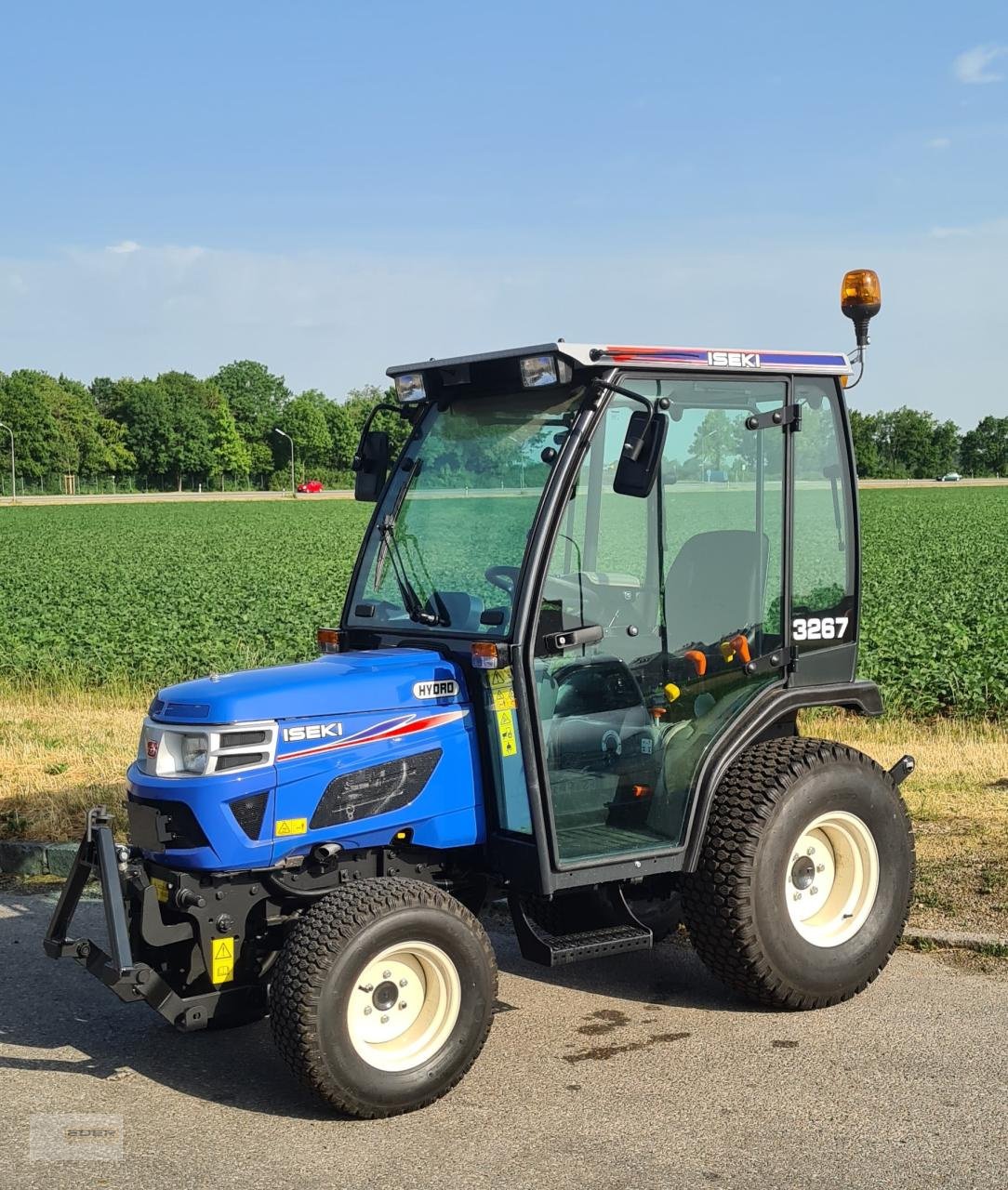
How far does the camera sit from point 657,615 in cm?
512

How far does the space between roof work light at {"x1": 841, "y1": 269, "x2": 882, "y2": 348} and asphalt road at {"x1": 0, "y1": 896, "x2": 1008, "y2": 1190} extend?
106 inches

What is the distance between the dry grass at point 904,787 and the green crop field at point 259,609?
1077 millimetres

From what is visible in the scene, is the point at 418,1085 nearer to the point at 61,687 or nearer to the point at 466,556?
the point at 466,556

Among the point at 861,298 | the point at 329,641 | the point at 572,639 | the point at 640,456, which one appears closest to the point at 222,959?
the point at 329,641

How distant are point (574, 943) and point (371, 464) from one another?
2050 millimetres

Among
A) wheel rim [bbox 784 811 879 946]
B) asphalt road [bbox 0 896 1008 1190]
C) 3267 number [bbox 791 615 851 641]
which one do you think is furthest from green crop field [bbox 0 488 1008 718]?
asphalt road [bbox 0 896 1008 1190]

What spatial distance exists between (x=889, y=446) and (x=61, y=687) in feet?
332

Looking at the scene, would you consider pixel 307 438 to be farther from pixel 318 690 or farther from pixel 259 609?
pixel 318 690

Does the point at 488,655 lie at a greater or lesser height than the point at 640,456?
lesser

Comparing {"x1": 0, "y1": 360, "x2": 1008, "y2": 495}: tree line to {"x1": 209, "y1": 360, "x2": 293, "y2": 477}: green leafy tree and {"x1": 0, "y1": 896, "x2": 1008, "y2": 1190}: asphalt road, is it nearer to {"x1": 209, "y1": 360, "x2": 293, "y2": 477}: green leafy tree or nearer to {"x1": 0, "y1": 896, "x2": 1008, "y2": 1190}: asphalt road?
{"x1": 209, "y1": 360, "x2": 293, "y2": 477}: green leafy tree

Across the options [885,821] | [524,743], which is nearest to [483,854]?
[524,743]

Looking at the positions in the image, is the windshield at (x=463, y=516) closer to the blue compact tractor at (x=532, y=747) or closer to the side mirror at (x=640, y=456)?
the blue compact tractor at (x=532, y=747)

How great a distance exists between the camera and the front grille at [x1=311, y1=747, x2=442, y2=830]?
4.61m

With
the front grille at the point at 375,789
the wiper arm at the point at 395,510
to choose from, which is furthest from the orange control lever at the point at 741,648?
the wiper arm at the point at 395,510
